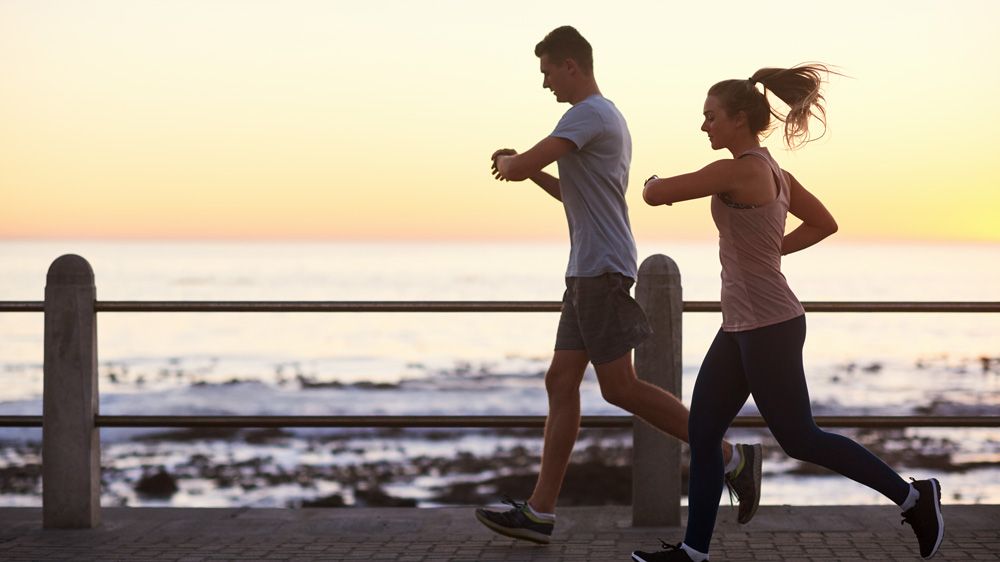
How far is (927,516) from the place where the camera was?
463 cm

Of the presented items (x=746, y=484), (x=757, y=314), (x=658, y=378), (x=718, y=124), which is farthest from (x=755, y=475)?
(x=718, y=124)

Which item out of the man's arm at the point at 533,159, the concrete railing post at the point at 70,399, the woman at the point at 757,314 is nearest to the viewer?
the woman at the point at 757,314

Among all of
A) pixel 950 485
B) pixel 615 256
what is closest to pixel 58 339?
pixel 615 256

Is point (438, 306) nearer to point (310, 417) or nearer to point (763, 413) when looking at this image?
point (310, 417)

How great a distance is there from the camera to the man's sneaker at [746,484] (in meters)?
4.98

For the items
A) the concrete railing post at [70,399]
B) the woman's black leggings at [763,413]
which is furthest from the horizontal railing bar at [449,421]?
the woman's black leggings at [763,413]

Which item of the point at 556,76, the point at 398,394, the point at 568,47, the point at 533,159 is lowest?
the point at 398,394

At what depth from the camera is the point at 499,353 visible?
140 feet

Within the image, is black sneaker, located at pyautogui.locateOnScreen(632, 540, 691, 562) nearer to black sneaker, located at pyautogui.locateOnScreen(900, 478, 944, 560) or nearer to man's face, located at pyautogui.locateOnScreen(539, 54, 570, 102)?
black sneaker, located at pyautogui.locateOnScreen(900, 478, 944, 560)

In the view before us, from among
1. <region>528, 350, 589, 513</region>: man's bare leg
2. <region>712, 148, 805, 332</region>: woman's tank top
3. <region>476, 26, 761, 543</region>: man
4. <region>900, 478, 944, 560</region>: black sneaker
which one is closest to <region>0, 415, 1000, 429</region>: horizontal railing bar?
<region>528, 350, 589, 513</region>: man's bare leg

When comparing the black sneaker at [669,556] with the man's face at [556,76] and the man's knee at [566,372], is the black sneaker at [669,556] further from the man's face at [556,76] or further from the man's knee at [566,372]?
the man's face at [556,76]

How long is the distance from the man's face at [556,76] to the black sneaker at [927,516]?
6.97 feet

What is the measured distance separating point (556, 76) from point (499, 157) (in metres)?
0.44

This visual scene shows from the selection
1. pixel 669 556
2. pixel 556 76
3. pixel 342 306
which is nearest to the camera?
pixel 669 556
